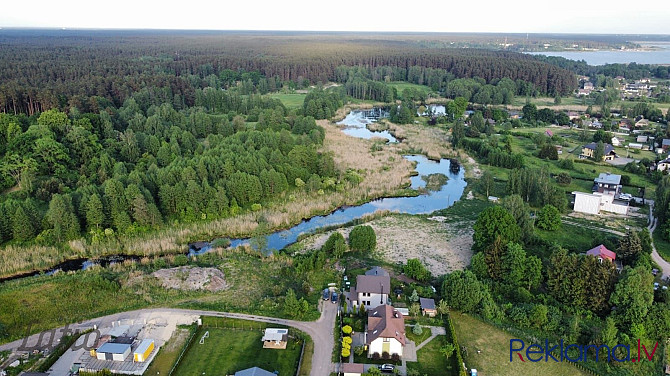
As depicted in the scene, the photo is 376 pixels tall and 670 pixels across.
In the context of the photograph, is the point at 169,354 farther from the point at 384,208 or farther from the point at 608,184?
the point at 608,184

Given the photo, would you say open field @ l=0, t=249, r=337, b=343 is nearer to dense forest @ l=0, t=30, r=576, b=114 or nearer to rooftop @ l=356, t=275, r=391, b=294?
rooftop @ l=356, t=275, r=391, b=294

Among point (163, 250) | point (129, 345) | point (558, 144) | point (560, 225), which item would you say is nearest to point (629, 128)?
point (558, 144)

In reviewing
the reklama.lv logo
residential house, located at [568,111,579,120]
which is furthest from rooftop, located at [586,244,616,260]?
residential house, located at [568,111,579,120]

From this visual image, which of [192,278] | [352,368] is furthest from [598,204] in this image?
[192,278]

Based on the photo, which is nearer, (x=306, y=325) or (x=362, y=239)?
(x=306, y=325)

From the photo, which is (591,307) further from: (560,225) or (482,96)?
(482,96)
